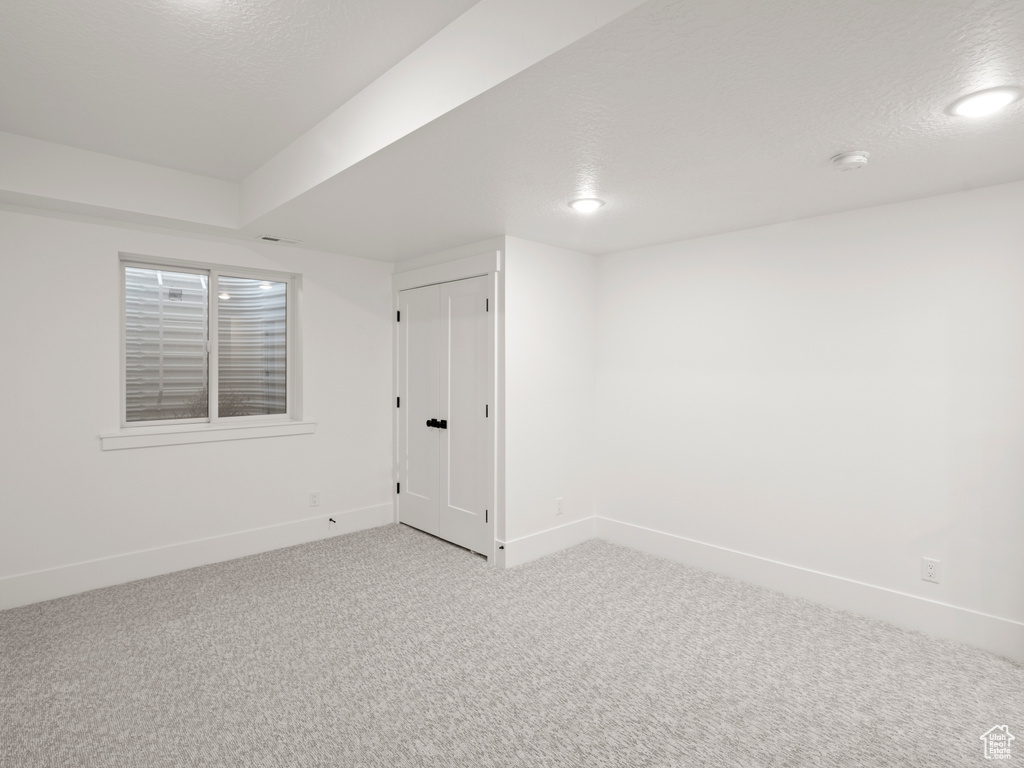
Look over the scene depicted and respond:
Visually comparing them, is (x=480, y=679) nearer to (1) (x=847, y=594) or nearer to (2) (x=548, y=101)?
(1) (x=847, y=594)

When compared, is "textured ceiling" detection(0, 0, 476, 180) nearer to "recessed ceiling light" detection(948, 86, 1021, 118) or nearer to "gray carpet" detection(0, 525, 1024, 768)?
"recessed ceiling light" detection(948, 86, 1021, 118)

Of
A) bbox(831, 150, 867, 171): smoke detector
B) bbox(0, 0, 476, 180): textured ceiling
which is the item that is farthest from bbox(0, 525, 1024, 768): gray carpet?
bbox(0, 0, 476, 180): textured ceiling

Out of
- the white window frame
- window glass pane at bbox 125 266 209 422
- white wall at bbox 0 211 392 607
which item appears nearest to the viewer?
white wall at bbox 0 211 392 607

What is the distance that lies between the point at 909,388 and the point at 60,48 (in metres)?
4.18

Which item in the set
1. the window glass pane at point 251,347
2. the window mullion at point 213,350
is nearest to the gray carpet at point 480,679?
the window mullion at point 213,350

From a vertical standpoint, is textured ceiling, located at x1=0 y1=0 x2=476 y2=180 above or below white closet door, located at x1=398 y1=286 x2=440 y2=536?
above

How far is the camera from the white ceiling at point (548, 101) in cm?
146

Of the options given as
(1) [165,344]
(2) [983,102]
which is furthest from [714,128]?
(1) [165,344]

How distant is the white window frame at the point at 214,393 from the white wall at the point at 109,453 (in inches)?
2.8

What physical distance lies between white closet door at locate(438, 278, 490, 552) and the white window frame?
1157 millimetres

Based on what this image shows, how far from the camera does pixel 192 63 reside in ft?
6.81

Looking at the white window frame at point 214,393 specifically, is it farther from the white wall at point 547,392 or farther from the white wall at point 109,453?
the white wall at point 547,392

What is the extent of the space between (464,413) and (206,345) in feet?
6.49

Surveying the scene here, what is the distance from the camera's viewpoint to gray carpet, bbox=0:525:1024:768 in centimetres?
191
